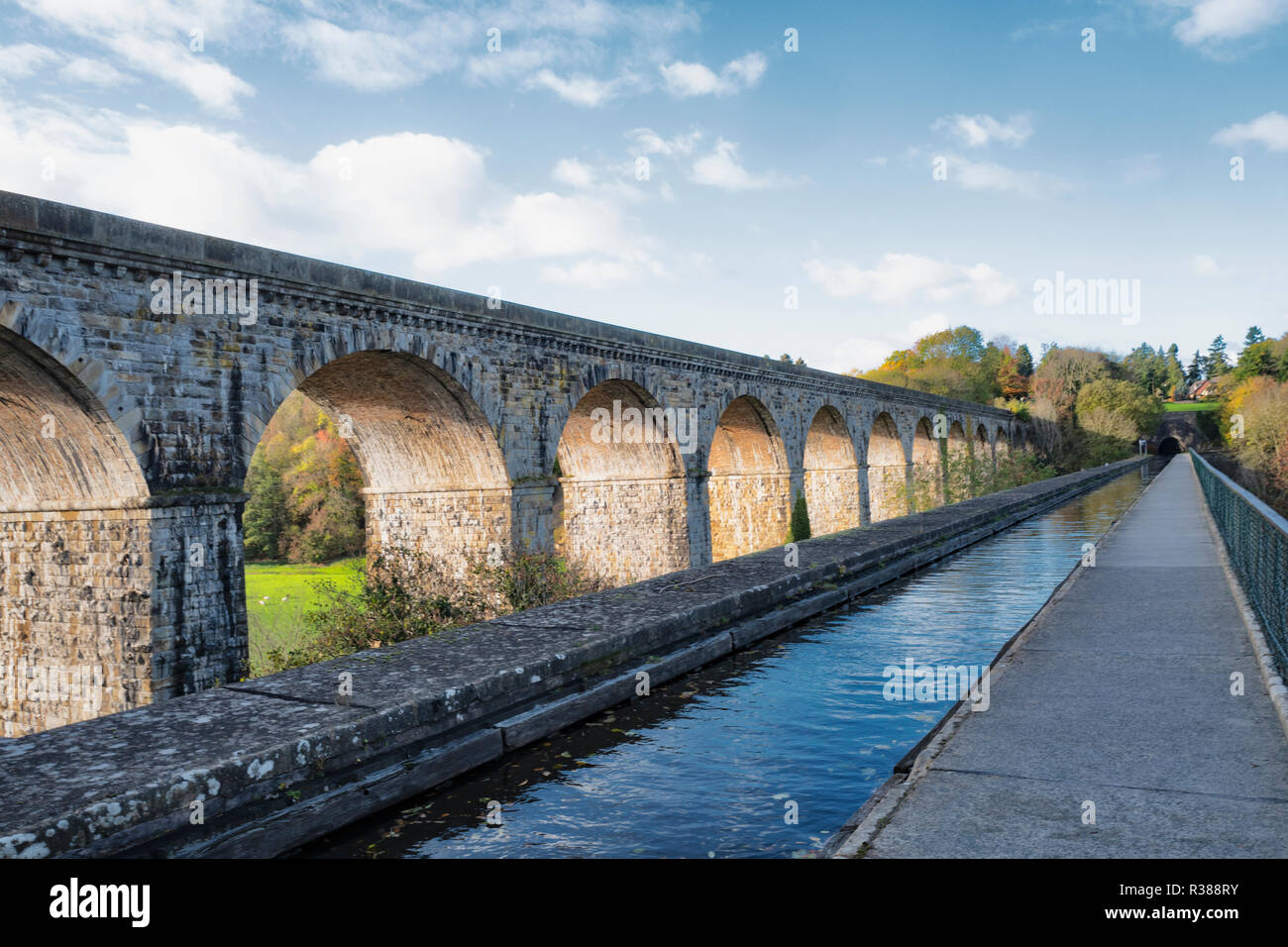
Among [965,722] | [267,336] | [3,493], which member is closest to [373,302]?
[267,336]

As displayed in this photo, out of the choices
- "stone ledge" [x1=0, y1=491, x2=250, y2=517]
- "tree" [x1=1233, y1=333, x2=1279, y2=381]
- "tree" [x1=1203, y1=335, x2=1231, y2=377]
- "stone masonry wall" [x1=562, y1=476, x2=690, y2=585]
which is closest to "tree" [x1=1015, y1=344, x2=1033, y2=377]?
"tree" [x1=1233, y1=333, x2=1279, y2=381]

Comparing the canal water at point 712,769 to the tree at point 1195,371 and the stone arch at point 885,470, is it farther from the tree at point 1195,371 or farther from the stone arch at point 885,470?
the tree at point 1195,371

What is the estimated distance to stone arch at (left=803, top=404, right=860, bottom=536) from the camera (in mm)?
28516

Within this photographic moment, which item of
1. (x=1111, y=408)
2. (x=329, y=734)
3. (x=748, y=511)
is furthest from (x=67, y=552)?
(x=1111, y=408)

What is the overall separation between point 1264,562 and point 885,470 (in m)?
28.6

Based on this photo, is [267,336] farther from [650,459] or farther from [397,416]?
[650,459]

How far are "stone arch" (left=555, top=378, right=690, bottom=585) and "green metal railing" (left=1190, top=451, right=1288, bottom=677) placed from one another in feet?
38.5

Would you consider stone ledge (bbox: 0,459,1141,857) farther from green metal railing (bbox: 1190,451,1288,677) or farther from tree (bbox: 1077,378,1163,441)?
tree (bbox: 1077,378,1163,441)

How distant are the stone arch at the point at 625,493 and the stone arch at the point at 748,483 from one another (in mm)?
3960

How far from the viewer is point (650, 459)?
19375 mm

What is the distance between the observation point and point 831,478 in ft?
95.4

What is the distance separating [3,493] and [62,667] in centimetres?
207

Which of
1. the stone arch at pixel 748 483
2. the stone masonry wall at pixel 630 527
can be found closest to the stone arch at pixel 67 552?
the stone masonry wall at pixel 630 527

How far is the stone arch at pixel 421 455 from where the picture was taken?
43.5ft
